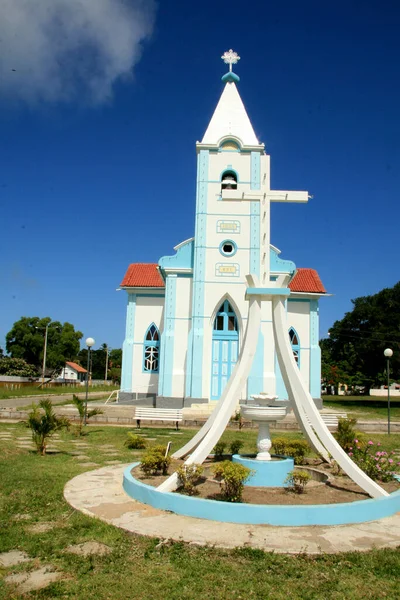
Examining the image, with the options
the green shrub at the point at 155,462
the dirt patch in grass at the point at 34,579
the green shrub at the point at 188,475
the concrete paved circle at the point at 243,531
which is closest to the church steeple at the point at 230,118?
the green shrub at the point at 155,462

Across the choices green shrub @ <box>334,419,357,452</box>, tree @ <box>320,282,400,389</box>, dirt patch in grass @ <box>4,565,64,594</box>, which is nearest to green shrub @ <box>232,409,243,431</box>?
green shrub @ <box>334,419,357,452</box>

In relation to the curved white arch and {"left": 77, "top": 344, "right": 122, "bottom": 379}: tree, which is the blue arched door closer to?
the curved white arch

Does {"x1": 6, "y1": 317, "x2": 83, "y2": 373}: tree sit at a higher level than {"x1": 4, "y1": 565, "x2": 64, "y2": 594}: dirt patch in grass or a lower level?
higher

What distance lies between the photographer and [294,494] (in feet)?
24.2

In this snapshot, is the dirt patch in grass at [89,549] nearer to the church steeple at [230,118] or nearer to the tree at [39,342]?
the church steeple at [230,118]

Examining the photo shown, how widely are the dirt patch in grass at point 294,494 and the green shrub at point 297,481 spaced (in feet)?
0.33

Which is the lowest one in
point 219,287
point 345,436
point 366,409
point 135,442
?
point 366,409

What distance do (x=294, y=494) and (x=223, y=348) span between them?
17.1 m

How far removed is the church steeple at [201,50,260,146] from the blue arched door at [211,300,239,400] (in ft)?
29.9

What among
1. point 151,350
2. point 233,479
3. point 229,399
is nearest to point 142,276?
point 151,350

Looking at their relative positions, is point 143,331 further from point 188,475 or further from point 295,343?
point 188,475

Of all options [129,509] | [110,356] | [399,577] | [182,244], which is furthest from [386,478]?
Answer: [110,356]

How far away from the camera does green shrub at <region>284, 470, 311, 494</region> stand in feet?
23.9

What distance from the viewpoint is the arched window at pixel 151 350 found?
28.4m
